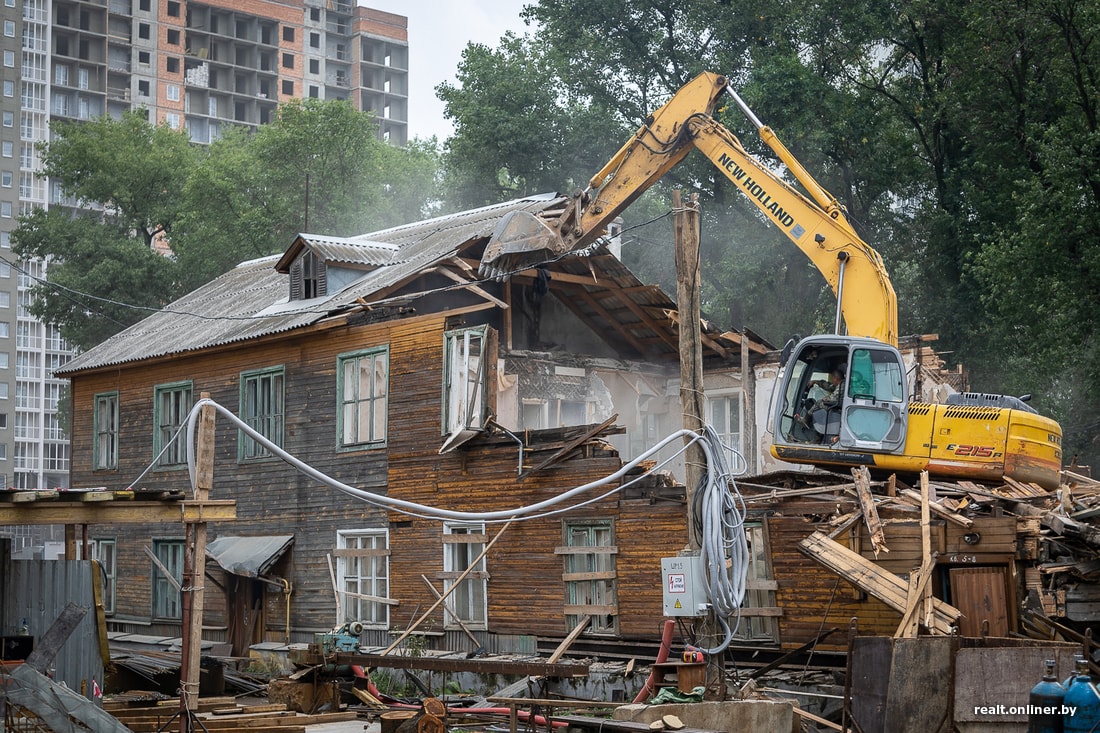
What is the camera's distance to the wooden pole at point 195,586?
12023 millimetres

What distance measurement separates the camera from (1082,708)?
9.47m

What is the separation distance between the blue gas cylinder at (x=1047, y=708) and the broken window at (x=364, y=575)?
13.6 meters

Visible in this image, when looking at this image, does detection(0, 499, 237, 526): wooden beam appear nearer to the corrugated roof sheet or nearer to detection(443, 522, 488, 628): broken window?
detection(443, 522, 488, 628): broken window

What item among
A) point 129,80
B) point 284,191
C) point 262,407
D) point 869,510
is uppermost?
point 129,80

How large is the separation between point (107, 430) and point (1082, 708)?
23.9 m

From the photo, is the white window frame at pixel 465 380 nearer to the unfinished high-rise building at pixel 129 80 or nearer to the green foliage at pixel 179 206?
the green foliage at pixel 179 206

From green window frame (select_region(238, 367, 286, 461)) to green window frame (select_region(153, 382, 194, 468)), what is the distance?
→ 188cm

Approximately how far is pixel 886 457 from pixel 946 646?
16.3 feet

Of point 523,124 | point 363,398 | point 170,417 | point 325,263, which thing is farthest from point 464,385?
point 523,124

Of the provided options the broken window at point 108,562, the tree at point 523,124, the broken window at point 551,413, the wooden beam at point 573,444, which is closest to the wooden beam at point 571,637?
the wooden beam at point 573,444

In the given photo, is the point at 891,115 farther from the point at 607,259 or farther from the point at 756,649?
the point at 756,649

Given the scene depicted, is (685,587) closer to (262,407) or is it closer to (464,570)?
(464,570)

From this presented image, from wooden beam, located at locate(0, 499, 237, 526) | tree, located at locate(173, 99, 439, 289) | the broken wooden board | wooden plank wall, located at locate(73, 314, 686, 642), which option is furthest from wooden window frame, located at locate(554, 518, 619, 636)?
tree, located at locate(173, 99, 439, 289)

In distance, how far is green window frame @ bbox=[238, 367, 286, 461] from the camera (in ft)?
79.7
